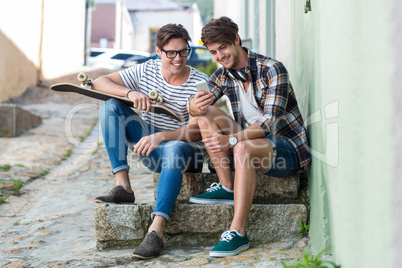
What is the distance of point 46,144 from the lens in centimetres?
747

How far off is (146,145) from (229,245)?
81 centimetres

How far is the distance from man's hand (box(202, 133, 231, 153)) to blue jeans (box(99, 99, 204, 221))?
25 cm

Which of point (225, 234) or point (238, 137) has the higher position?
point (238, 137)

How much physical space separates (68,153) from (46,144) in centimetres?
55

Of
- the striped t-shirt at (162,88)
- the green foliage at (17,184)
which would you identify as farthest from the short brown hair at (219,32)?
the green foliage at (17,184)

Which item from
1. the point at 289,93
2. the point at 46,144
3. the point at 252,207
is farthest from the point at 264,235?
the point at 46,144

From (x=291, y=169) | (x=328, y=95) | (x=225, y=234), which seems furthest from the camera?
(x=291, y=169)

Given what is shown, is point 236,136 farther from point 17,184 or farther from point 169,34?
point 17,184

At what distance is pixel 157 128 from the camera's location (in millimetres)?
3527

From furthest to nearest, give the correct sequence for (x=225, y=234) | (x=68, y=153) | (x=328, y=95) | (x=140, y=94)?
(x=68, y=153), (x=140, y=94), (x=225, y=234), (x=328, y=95)

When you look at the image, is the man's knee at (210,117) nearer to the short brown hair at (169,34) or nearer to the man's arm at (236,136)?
the man's arm at (236,136)

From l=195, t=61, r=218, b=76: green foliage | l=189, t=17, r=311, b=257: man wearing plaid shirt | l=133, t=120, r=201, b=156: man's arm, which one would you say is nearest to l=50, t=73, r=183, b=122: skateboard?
l=133, t=120, r=201, b=156: man's arm

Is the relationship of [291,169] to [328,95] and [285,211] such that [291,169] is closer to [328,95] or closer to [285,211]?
[285,211]

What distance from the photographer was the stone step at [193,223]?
124 inches
